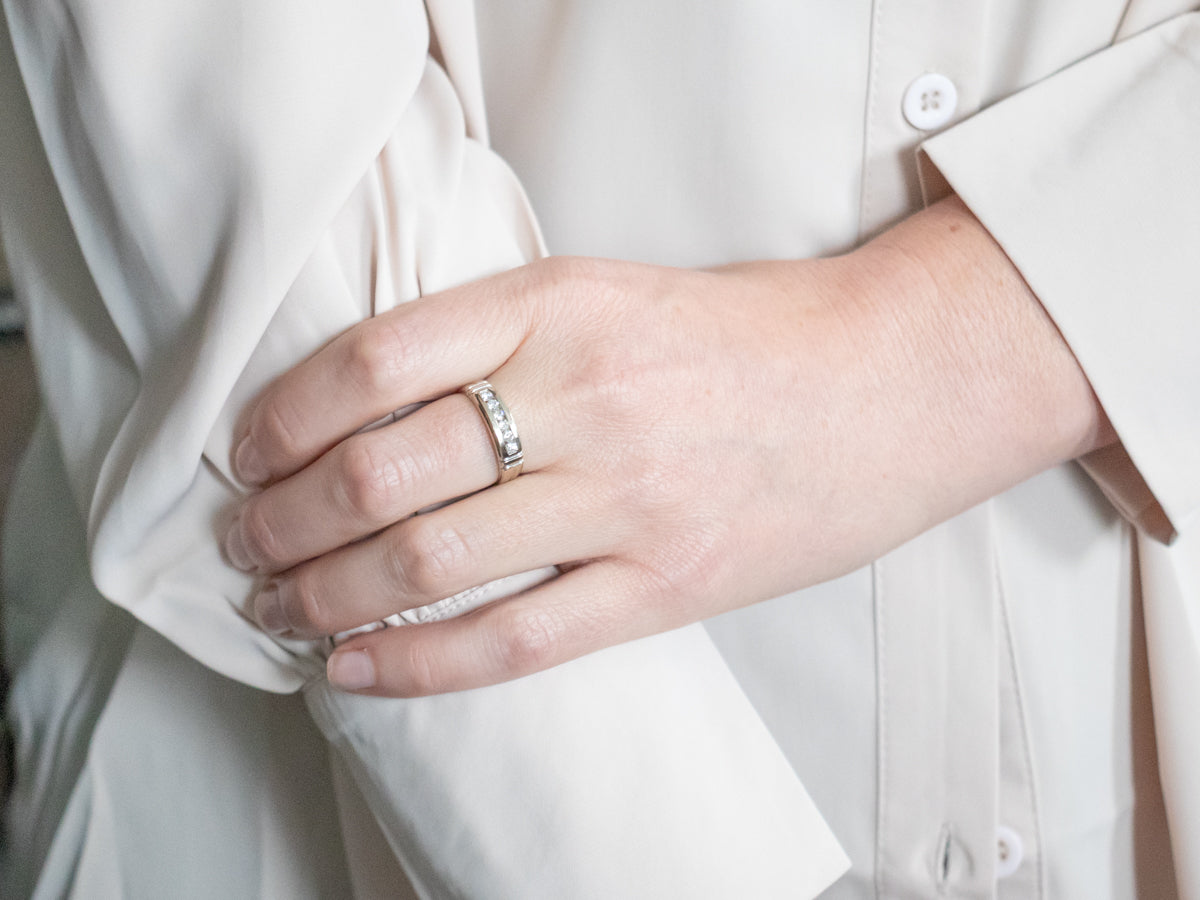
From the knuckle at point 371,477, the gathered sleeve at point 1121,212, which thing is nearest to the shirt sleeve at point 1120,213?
the gathered sleeve at point 1121,212

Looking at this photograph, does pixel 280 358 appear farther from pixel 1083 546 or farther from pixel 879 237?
pixel 1083 546

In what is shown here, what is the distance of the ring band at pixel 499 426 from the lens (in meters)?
0.47

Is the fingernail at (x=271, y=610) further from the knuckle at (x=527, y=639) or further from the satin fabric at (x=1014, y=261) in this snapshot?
the satin fabric at (x=1014, y=261)

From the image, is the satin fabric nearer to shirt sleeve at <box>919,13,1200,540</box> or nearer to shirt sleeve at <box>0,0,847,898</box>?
shirt sleeve at <box>919,13,1200,540</box>

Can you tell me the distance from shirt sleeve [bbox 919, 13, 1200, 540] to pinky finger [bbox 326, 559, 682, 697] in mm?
317

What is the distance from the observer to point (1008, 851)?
2.25ft

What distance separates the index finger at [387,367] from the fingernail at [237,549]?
0.18ft

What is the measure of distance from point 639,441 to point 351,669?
22cm

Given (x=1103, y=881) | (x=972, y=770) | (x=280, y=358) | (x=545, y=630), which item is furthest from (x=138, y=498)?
(x=1103, y=881)

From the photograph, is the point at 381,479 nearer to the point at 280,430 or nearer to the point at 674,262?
the point at 280,430

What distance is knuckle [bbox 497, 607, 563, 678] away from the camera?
49 cm

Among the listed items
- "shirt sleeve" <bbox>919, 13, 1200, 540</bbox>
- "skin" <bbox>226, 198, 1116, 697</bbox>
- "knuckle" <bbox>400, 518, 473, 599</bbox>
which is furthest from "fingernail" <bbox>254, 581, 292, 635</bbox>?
"shirt sleeve" <bbox>919, 13, 1200, 540</bbox>

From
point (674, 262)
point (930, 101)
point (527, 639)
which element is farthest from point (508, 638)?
point (930, 101)

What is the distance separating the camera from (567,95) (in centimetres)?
62
